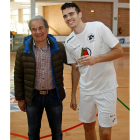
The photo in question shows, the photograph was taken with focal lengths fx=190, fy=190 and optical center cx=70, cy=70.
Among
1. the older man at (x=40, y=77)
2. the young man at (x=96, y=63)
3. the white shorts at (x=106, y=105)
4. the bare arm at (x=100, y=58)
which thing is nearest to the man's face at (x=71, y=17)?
the young man at (x=96, y=63)

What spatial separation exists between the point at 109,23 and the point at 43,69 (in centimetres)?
1789

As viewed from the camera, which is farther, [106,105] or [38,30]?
[106,105]

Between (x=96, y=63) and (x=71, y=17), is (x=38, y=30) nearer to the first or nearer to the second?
(x=71, y=17)

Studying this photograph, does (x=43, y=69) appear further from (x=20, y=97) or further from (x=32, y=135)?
(x=32, y=135)

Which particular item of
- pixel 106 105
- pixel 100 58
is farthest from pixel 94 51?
pixel 106 105

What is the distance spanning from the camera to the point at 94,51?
2.24m

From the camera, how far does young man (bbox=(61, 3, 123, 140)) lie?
87.0 inches

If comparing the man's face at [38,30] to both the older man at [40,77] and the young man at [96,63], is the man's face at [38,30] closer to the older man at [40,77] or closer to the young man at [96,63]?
the older man at [40,77]

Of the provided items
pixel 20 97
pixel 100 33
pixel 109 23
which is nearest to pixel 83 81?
pixel 100 33

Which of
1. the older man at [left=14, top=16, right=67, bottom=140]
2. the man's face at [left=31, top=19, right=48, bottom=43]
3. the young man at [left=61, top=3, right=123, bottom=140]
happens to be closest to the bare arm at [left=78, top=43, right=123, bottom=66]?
the young man at [left=61, top=3, right=123, bottom=140]

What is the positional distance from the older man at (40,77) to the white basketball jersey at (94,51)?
189 millimetres

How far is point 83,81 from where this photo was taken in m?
2.41

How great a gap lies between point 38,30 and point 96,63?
78 cm

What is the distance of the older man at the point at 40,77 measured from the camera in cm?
223
